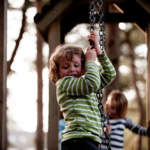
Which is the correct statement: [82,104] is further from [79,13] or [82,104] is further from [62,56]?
[79,13]

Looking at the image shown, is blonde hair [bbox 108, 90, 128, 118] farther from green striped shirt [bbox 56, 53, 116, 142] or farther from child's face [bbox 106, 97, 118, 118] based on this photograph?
green striped shirt [bbox 56, 53, 116, 142]

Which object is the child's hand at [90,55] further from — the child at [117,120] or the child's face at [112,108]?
the child's face at [112,108]

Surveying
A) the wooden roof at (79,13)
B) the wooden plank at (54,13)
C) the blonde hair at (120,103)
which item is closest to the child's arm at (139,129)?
the blonde hair at (120,103)

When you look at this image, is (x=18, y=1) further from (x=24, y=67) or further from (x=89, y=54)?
(x=89, y=54)

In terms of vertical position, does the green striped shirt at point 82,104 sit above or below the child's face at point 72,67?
below

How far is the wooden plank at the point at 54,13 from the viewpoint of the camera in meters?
4.48

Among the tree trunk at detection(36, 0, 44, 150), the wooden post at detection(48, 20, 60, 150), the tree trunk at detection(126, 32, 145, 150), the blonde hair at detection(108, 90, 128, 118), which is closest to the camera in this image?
the wooden post at detection(48, 20, 60, 150)

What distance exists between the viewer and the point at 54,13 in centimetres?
450

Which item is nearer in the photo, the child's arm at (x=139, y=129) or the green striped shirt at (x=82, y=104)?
the green striped shirt at (x=82, y=104)

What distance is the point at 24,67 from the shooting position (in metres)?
17.7

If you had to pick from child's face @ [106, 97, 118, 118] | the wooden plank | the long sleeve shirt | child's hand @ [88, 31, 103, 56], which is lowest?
the long sleeve shirt

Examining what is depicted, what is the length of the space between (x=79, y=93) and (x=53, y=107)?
1752 millimetres

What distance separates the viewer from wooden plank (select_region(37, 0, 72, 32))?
4.48 metres

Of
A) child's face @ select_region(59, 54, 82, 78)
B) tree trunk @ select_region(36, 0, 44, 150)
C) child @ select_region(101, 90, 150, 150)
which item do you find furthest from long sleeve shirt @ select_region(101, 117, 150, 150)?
tree trunk @ select_region(36, 0, 44, 150)
